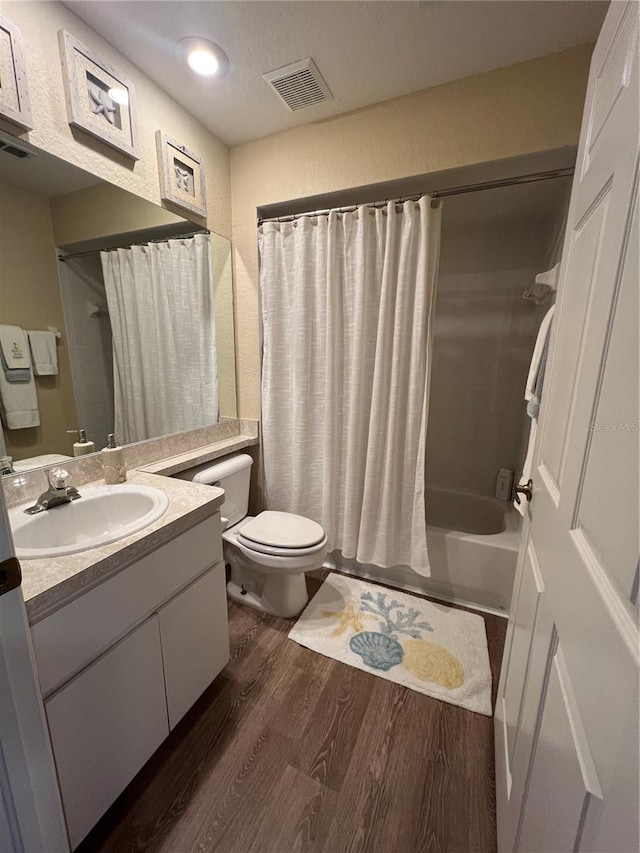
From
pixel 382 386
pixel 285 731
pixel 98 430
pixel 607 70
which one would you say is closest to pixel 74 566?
pixel 98 430

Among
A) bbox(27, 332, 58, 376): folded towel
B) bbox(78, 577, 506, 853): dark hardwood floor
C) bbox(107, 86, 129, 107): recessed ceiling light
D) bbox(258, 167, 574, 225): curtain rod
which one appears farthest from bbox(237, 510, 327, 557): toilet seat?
bbox(107, 86, 129, 107): recessed ceiling light

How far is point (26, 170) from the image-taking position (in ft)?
3.54

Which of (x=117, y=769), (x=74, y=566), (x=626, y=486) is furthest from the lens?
(x=117, y=769)

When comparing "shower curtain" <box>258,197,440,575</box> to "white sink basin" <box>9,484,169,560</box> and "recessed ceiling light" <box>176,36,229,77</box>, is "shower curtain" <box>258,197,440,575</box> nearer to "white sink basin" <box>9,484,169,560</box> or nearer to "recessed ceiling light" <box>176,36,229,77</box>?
"recessed ceiling light" <box>176,36,229,77</box>

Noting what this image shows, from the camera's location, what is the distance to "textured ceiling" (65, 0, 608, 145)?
110cm

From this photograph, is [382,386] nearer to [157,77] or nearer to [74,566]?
[74,566]

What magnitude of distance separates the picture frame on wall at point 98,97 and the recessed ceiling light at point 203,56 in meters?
0.25

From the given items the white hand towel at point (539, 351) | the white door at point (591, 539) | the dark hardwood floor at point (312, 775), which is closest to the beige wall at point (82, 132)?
the white door at point (591, 539)

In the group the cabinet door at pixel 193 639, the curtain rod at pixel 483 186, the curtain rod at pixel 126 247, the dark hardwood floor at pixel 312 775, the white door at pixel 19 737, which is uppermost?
the curtain rod at pixel 483 186

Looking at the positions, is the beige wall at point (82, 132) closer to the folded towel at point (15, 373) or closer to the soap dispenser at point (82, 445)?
the folded towel at point (15, 373)

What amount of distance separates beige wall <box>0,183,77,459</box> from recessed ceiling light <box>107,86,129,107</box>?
515mm

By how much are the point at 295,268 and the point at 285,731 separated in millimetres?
2027

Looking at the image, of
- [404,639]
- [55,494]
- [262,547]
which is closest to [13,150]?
[55,494]

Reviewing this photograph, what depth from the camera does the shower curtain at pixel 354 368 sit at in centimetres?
160
